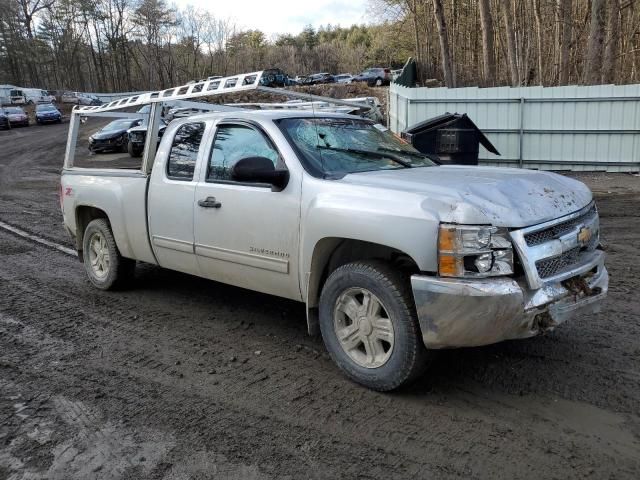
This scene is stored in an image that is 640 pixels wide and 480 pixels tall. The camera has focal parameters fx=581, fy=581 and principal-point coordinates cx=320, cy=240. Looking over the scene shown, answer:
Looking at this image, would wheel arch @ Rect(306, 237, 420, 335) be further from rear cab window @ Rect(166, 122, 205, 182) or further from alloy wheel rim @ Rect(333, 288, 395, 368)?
rear cab window @ Rect(166, 122, 205, 182)

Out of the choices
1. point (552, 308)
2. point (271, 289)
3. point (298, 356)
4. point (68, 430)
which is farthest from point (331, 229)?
point (68, 430)

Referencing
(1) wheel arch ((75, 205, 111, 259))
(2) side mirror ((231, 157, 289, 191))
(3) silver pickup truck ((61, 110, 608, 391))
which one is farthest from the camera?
(1) wheel arch ((75, 205, 111, 259))

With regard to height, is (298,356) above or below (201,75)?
below

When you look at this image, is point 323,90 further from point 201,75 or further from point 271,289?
point 201,75

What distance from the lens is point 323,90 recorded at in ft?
130

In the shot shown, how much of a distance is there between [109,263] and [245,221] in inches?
96.8

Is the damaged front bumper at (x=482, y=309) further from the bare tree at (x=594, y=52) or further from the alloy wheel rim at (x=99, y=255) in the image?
the bare tree at (x=594, y=52)

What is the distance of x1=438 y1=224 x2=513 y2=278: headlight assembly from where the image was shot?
3299 millimetres

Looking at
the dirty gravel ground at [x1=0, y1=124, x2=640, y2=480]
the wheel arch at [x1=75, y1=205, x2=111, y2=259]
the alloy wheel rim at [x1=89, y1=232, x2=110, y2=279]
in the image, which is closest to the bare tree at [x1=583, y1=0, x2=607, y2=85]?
the dirty gravel ground at [x1=0, y1=124, x2=640, y2=480]

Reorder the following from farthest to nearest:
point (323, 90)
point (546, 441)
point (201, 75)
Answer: point (201, 75) < point (323, 90) < point (546, 441)

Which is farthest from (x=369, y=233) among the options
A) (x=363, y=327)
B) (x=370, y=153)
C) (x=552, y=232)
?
(x=370, y=153)

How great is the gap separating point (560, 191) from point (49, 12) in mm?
82753

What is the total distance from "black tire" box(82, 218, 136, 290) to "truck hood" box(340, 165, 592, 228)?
317cm

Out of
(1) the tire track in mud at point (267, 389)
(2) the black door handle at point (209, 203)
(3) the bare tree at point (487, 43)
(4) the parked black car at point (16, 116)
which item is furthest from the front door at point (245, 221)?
(4) the parked black car at point (16, 116)
